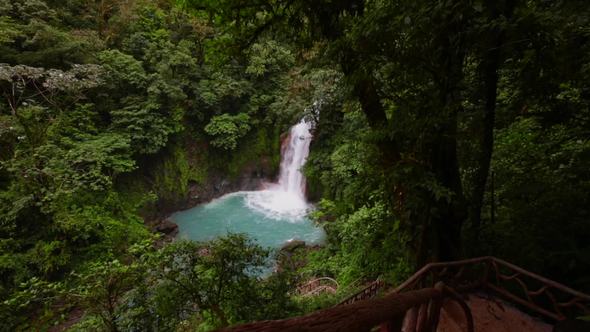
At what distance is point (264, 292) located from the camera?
5.26 meters

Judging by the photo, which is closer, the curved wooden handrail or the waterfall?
the curved wooden handrail

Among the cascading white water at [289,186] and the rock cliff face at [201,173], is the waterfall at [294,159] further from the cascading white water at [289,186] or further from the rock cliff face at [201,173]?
the rock cliff face at [201,173]

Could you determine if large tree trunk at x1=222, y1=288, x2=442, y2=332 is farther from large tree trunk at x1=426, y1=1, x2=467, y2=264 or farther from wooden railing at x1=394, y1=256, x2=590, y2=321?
large tree trunk at x1=426, y1=1, x2=467, y2=264

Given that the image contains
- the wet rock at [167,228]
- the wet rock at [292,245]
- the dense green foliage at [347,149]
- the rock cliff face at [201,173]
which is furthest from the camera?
the rock cliff face at [201,173]

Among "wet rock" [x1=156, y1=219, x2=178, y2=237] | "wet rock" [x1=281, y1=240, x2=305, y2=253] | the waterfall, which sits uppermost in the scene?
the waterfall

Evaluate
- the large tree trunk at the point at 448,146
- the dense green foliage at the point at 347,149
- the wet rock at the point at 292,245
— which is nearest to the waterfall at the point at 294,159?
the dense green foliage at the point at 347,149

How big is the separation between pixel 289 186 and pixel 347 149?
9148 millimetres

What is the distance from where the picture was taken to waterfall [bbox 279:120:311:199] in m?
15.3

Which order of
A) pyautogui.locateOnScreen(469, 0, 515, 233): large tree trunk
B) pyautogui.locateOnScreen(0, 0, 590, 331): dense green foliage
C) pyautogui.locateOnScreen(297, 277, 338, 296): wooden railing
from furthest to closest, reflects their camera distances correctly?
pyautogui.locateOnScreen(297, 277, 338, 296): wooden railing → pyautogui.locateOnScreen(0, 0, 590, 331): dense green foliage → pyautogui.locateOnScreen(469, 0, 515, 233): large tree trunk

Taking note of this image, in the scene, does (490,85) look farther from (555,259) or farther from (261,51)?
(261,51)

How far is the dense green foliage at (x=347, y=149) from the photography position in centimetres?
249

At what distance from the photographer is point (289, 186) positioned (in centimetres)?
1598

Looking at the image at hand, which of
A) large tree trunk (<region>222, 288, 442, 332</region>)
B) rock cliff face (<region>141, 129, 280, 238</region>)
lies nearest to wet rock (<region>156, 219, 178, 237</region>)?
rock cliff face (<region>141, 129, 280, 238</region>)

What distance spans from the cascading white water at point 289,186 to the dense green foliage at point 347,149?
2547 mm
